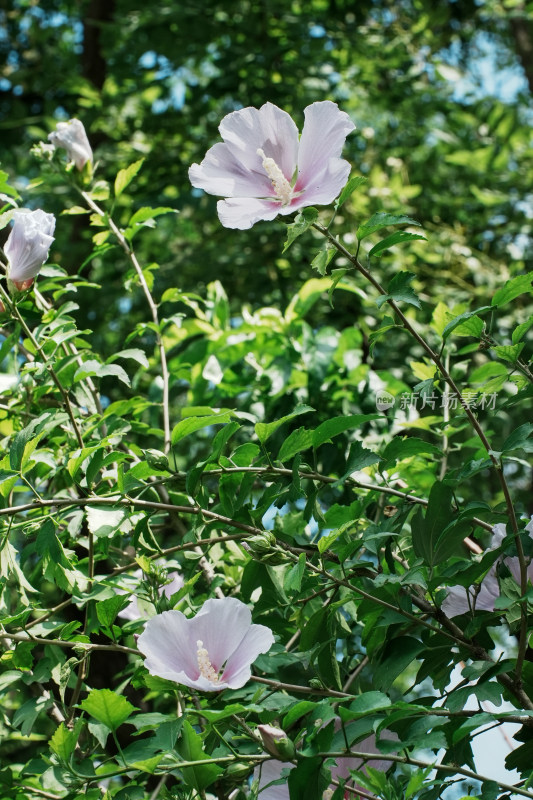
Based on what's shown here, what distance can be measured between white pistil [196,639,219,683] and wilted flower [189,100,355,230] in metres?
0.28

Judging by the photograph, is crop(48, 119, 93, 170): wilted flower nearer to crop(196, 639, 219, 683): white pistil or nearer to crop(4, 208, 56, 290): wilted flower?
crop(4, 208, 56, 290): wilted flower

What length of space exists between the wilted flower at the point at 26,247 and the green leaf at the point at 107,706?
0.35 meters

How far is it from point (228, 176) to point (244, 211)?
5 centimetres

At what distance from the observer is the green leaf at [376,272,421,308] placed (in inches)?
22.6

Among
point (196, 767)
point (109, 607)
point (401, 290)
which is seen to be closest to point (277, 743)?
point (196, 767)

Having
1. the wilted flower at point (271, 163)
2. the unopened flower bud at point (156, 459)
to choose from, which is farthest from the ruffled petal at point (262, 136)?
the unopened flower bud at point (156, 459)

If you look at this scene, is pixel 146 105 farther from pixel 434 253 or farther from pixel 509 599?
pixel 509 599

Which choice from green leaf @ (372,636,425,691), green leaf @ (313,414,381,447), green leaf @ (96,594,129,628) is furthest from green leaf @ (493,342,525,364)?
green leaf @ (96,594,129,628)

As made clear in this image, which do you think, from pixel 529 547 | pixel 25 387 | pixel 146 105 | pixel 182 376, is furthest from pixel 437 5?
pixel 529 547

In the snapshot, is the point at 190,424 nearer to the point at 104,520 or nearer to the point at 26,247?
the point at 104,520

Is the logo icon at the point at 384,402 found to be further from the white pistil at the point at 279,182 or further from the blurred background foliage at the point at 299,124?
the blurred background foliage at the point at 299,124

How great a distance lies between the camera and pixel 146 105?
2557mm

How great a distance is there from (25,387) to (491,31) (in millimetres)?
3122

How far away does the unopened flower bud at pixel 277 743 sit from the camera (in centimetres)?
52
